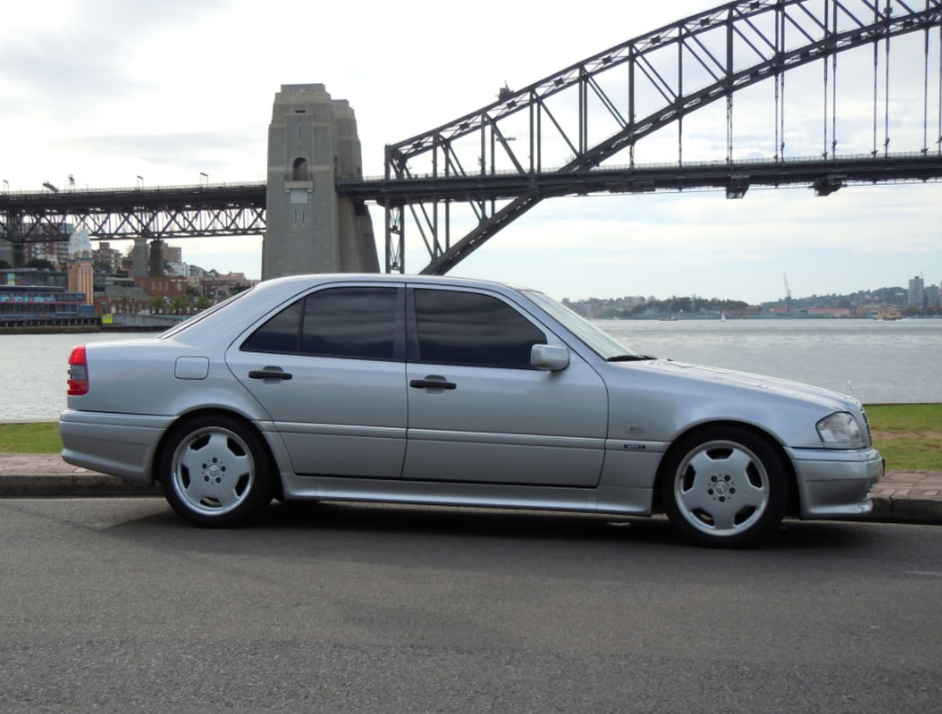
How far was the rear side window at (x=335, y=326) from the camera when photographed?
658 cm

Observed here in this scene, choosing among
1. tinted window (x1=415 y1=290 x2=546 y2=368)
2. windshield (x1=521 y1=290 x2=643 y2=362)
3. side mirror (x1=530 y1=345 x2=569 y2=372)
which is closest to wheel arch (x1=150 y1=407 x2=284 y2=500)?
tinted window (x1=415 y1=290 x2=546 y2=368)

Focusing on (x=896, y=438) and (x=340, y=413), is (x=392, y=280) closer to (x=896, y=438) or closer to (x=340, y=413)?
(x=340, y=413)

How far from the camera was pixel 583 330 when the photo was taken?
22.1ft

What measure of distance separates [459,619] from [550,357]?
6.42 ft

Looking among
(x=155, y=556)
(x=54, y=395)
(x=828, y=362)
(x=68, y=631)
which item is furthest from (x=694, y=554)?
(x=828, y=362)

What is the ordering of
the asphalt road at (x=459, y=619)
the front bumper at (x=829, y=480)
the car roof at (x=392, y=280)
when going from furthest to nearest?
the car roof at (x=392, y=280) → the front bumper at (x=829, y=480) → the asphalt road at (x=459, y=619)

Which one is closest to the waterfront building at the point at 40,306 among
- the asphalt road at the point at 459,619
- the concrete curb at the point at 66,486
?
the concrete curb at the point at 66,486

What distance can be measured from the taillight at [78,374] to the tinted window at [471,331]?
6.69 ft

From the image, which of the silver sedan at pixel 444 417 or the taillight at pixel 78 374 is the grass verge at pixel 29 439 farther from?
the silver sedan at pixel 444 417

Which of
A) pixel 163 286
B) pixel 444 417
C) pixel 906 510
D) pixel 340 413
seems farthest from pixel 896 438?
pixel 163 286

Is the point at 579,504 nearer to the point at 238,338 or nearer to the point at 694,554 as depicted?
the point at 694,554

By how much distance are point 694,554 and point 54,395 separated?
29.3 metres

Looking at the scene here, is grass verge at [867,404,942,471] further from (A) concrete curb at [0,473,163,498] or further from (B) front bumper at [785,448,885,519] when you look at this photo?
(A) concrete curb at [0,473,163,498]

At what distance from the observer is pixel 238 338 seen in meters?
6.70
